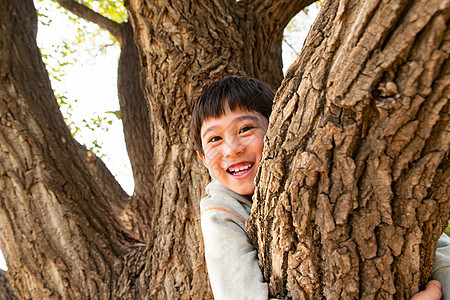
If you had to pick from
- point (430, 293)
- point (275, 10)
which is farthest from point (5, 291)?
point (430, 293)

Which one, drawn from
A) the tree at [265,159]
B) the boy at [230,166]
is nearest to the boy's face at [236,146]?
the boy at [230,166]

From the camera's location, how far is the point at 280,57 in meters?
4.02

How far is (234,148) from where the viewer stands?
1.62 metres

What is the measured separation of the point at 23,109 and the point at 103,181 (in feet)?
5.43

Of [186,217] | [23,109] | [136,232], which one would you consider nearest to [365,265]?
[186,217]

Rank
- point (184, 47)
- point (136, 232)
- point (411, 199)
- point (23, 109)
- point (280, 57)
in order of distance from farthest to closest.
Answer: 1. point (280, 57)
2. point (136, 232)
3. point (23, 109)
4. point (184, 47)
5. point (411, 199)

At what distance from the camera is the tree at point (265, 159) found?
92cm

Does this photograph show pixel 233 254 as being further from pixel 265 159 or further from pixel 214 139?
pixel 214 139

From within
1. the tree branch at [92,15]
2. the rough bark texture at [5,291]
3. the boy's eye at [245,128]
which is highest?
the tree branch at [92,15]

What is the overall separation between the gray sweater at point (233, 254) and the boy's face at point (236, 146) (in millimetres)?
85

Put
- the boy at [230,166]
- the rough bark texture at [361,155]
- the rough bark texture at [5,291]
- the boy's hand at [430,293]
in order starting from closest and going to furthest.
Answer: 1. the rough bark texture at [361,155]
2. the boy's hand at [430,293]
3. the boy at [230,166]
4. the rough bark texture at [5,291]

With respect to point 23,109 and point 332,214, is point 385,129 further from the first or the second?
point 23,109

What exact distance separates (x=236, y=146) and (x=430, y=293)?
2.85 feet

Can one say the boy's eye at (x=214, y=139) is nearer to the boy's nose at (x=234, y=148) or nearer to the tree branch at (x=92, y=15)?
the boy's nose at (x=234, y=148)
